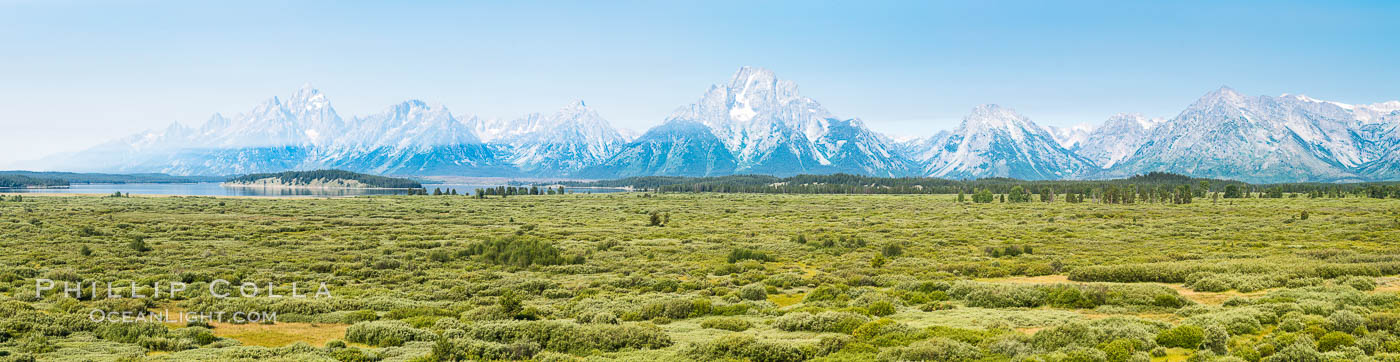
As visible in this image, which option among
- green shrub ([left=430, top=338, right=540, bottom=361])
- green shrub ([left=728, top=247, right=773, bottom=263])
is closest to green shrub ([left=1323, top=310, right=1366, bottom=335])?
green shrub ([left=430, top=338, right=540, bottom=361])

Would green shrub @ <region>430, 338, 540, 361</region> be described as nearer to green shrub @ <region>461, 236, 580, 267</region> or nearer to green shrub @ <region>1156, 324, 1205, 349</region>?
green shrub @ <region>1156, 324, 1205, 349</region>

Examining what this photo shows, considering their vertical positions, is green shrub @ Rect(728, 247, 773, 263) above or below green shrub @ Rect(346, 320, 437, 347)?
below

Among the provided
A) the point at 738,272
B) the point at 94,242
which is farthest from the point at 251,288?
the point at 94,242

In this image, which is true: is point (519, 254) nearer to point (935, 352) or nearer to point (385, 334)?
point (385, 334)

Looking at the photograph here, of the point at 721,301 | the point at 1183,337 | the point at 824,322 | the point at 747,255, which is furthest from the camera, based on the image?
the point at 747,255

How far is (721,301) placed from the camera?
24.0m

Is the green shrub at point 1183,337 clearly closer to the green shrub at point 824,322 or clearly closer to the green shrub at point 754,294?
the green shrub at point 824,322

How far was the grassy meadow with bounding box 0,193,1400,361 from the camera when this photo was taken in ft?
47.5

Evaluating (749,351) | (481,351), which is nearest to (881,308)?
(749,351)

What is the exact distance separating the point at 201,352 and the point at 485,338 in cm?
629

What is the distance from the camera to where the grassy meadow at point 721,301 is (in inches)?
570

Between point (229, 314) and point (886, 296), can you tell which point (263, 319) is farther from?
point (886, 296)

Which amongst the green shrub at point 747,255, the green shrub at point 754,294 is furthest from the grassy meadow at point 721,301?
the green shrub at point 747,255

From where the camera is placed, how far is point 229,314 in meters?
21.1
